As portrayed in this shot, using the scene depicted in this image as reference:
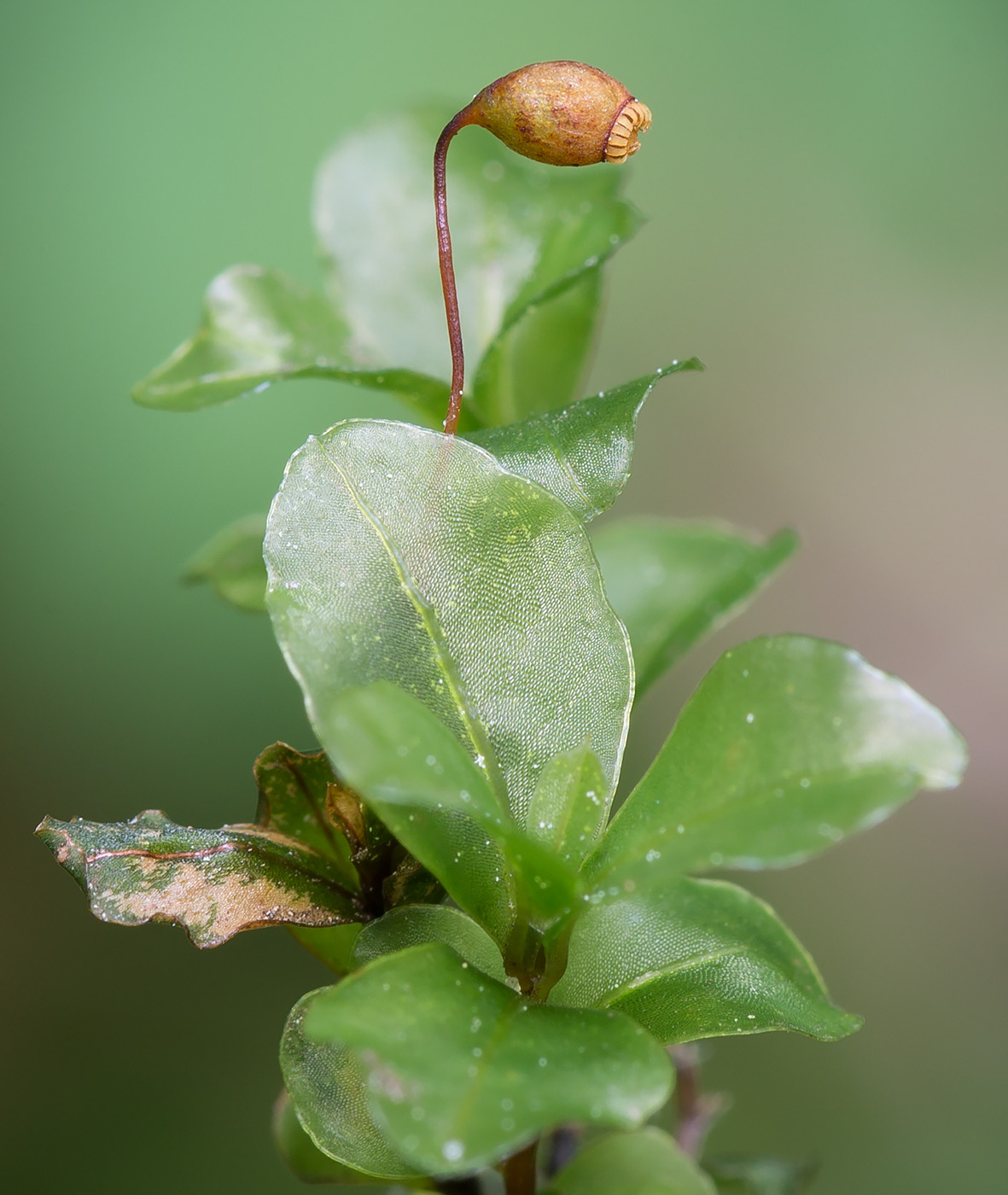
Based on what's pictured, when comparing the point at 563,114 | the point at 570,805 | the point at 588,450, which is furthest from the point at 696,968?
the point at 563,114

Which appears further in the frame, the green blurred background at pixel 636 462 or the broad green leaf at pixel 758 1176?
the green blurred background at pixel 636 462

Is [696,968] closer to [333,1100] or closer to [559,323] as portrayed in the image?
[333,1100]

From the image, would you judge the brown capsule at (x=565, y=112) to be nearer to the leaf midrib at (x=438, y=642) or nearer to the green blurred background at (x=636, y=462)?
the leaf midrib at (x=438, y=642)

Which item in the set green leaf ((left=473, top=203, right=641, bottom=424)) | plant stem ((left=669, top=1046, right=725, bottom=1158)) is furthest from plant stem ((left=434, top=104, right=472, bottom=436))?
plant stem ((left=669, top=1046, right=725, bottom=1158))

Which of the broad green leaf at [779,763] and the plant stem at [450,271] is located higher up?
the plant stem at [450,271]

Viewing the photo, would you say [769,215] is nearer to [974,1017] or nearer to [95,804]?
[974,1017]

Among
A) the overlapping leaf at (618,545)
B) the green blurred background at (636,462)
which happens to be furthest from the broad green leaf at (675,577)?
the green blurred background at (636,462)
